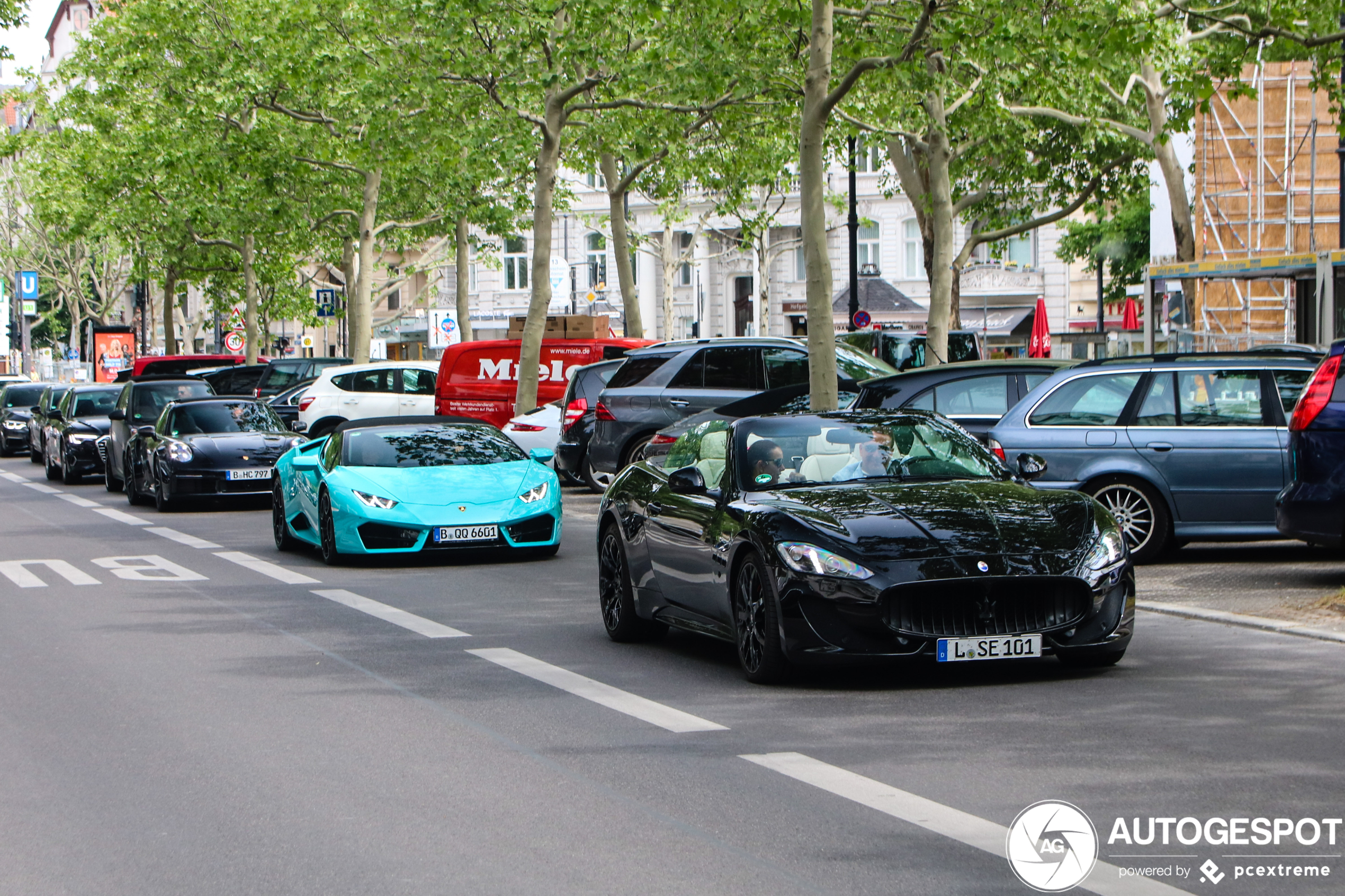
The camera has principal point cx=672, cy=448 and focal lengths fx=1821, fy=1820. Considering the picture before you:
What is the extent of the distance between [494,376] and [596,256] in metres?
43.8

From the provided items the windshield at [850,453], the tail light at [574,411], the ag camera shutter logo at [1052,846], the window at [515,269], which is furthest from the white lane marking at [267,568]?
the window at [515,269]

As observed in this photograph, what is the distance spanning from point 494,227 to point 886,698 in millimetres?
38876

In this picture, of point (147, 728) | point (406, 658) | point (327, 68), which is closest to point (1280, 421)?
point (406, 658)

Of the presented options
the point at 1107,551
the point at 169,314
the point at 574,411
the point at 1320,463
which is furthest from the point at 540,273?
the point at 169,314

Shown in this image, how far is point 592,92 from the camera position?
31516mm

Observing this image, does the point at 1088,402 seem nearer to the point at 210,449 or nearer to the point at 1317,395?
the point at 1317,395

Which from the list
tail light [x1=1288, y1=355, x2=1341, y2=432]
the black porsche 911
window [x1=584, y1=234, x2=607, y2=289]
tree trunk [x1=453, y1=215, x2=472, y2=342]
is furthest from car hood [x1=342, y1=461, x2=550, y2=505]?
window [x1=584, y1=234, x2=607, y2=289]

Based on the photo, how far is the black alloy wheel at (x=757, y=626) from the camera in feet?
28.0

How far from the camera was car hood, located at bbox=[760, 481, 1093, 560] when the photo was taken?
8312mm

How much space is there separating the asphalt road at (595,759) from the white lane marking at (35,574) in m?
3.06

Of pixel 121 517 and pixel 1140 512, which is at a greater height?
pixel 1140 512

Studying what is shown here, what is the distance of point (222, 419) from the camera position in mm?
23766

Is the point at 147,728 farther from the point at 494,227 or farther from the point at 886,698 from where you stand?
the point at 494,227

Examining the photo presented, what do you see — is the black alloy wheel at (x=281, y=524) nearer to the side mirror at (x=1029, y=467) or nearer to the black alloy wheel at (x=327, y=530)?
the black alloy wheel at (x=327, y=530)
